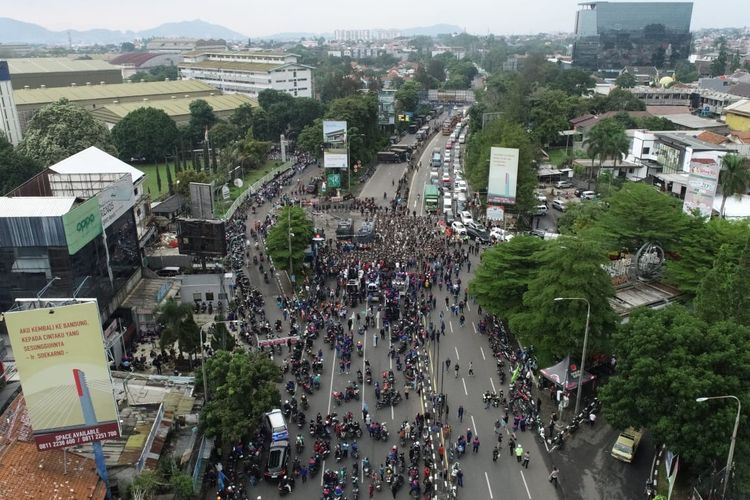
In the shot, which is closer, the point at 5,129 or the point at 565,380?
the point at 565,380

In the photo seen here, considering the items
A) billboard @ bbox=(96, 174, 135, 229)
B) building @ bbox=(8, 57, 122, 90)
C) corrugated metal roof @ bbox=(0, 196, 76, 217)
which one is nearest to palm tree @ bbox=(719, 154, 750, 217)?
billboard @ bbox=(96, 174, 135, 229)

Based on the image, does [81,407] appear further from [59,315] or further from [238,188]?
[238,188]

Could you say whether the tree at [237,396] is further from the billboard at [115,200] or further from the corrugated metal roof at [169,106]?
the corrugated metal roof at [169,106]

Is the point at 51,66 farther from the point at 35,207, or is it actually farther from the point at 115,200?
the point at 35,207

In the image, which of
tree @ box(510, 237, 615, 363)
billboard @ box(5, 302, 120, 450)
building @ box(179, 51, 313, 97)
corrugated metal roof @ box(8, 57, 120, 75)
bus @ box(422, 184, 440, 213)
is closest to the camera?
billboard @ box(5, 302, 120, 450)

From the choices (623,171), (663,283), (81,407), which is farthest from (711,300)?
(623,171)

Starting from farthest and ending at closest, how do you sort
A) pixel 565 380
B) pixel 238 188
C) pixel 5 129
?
pixel 5 129, pixel 238 188, pixel 565 380

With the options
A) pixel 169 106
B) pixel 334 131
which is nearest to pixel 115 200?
pixel 334 131

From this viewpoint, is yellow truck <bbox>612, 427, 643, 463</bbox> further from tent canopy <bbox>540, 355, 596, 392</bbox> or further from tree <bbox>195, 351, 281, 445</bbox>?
tree <bbox>195, 351, 281, 445</bbox>

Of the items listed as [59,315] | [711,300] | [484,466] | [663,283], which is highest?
[59,315]
